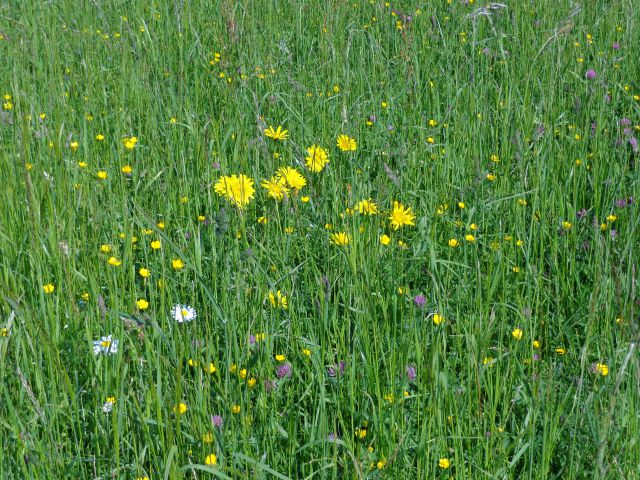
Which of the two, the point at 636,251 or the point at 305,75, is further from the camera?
the point at 305,75

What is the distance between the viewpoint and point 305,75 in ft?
10.6

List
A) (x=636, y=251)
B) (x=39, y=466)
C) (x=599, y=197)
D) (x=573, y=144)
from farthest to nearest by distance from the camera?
(x=573, y=144) < (x=599, y=197) < (x=636, y=251) < (x=39, y=466)

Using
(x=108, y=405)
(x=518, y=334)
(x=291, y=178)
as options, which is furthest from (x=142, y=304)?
A: (x=518, y=334)

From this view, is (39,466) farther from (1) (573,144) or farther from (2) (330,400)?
(1) (573,144)

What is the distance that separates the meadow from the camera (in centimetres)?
144

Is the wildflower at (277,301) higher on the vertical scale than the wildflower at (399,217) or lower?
lower

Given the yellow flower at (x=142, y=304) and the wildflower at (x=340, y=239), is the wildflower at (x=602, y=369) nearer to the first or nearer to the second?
the wildflower at (x=340, y=239)

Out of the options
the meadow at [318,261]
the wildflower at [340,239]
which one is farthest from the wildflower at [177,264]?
the wildflower at [340,239]

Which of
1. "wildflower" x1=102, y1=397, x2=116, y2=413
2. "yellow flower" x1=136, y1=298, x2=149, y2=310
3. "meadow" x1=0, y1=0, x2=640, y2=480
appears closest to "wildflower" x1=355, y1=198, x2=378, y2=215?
"meadow" x1=0, y1=0, x2=640, y2=480

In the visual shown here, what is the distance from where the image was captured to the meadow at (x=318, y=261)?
1.44 meters

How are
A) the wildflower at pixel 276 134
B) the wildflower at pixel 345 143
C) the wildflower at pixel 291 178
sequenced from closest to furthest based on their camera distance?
the wildflower at pixel 291 178 → the wildflower at pixel 345 143 → the wildflower at pixel 276 134

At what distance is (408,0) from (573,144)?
2232 millimetres

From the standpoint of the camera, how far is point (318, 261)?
2.23 m

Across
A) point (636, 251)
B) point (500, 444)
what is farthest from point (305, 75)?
point (500, 444)
